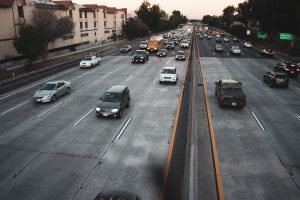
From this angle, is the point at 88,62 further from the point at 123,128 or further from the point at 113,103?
the point at 123,128

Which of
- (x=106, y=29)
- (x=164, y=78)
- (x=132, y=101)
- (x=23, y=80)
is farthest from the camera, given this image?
(x=106, y=29)

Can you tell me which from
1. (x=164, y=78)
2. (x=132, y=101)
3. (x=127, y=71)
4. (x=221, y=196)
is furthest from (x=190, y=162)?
(x=127, y=71)

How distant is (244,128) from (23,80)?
26.9m

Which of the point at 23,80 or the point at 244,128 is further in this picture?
the point at 23,80

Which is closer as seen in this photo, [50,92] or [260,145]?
[260,145]

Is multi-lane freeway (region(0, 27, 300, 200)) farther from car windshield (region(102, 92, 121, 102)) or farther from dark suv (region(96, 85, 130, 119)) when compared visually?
car windshield (region(102, 92, 121, 102))

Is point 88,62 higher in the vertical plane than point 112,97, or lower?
lower

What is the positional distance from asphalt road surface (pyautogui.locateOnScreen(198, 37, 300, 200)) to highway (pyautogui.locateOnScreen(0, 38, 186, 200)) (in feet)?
9.40

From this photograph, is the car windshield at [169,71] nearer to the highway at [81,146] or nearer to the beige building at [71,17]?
the highway at [81,146]

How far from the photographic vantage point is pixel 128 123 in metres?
17.7

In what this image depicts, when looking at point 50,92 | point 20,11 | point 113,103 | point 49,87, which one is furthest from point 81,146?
point 20,11

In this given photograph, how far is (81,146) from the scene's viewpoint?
47.2 feet

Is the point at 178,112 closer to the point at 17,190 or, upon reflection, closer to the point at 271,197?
the point at 271,197

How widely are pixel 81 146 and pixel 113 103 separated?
15.7 ft
